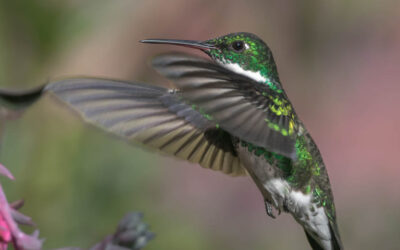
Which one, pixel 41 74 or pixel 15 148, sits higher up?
pixel 41 74

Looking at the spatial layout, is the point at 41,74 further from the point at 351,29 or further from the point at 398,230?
the point at 351,29

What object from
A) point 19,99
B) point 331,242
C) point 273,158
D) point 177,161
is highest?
point 19,99

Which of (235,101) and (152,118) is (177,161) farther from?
(235,101)

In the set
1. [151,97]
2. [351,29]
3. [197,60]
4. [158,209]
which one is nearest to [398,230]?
[158,209]

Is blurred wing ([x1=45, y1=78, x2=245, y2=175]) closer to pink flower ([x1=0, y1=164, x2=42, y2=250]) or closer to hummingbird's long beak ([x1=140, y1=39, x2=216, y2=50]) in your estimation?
hummingbird's long beak ([x1=140, y1=39, x2=216, y2=50])

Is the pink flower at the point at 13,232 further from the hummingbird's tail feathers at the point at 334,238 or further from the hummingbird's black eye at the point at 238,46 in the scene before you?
the hummingbird's tail feathers at the point at 334,238

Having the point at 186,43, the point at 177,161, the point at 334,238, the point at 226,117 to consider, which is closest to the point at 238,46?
the point at 186,43
